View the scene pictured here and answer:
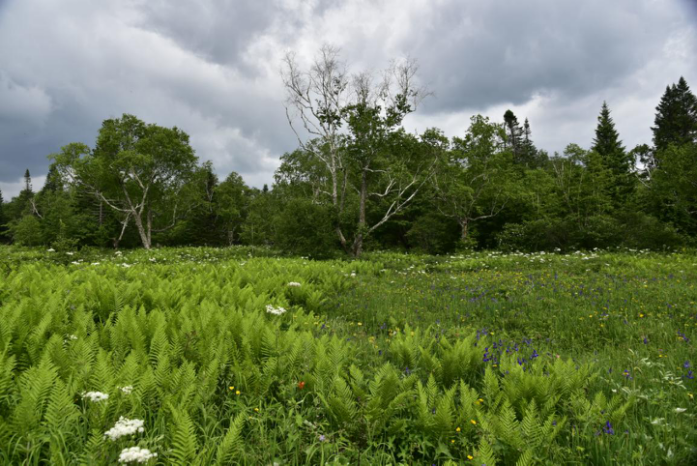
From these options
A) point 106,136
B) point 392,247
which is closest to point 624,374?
point 392,247

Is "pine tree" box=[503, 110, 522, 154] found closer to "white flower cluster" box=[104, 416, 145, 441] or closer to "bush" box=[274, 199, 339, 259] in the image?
"bush" box=[274, 199, 339, 259]

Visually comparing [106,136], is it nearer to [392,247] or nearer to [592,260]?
[392,247]

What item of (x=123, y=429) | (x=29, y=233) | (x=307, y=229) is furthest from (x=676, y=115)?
(x=29, y=233)

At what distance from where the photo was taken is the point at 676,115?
35.6 meters

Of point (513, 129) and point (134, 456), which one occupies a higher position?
point (513, 129)

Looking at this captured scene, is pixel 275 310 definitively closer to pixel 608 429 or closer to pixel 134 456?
pixel 134 456

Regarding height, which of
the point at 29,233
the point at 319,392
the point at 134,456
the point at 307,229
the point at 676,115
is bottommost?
the point at 319,392

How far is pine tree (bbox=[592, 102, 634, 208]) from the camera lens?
3097 cm

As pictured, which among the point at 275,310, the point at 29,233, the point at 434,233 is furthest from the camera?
the point at 29,233

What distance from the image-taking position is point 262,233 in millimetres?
36938

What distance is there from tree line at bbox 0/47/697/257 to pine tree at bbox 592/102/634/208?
15 centimetres

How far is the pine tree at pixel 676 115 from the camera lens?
34938 millimetres

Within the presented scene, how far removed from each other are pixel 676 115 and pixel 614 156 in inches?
369

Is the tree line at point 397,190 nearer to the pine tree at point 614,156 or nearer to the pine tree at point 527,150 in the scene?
the pine tree at point 614,156
